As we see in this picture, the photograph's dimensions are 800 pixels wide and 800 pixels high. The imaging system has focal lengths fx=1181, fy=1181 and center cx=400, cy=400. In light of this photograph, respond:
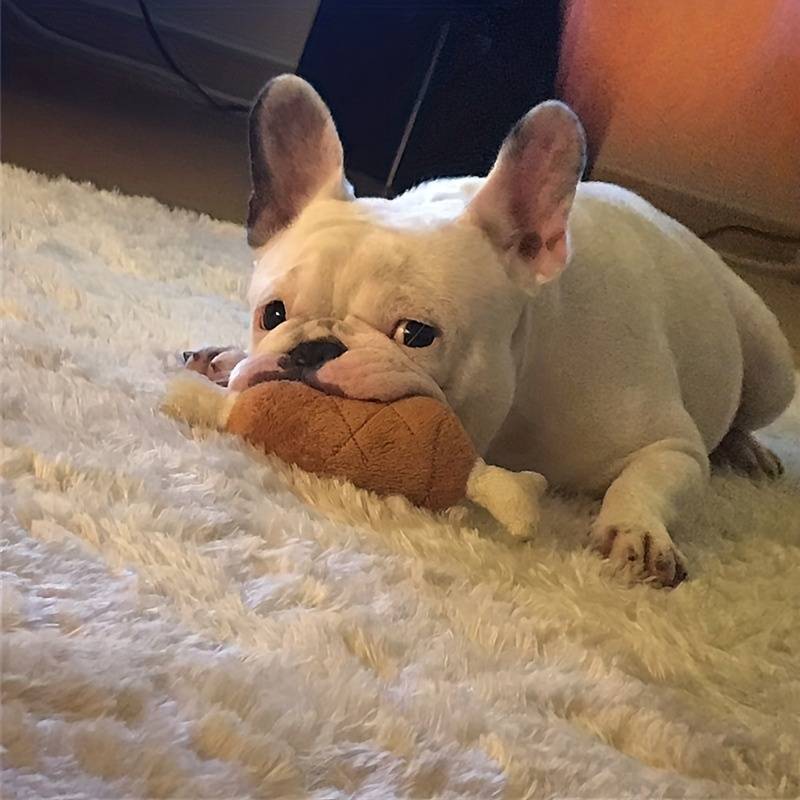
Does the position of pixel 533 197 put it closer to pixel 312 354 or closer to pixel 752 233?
pixel 312 354

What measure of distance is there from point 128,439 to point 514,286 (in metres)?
0.41

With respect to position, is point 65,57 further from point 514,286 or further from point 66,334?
point 514,286

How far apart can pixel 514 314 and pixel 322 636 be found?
480 millimetres

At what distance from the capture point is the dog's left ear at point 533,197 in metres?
1.17

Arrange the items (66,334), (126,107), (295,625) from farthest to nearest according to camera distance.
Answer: (126,107) → (66,334) → (295,625)

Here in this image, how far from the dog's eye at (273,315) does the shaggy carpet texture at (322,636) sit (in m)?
0.13

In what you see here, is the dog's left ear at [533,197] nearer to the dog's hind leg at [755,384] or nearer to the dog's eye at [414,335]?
the dog's eye at [414,335]

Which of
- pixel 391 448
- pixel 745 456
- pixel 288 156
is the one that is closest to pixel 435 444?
pixel 391 448


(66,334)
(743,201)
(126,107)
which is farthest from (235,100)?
(66,334)

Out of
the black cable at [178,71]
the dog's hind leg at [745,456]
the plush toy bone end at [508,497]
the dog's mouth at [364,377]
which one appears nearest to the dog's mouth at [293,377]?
the dog's mouth at [364,377]

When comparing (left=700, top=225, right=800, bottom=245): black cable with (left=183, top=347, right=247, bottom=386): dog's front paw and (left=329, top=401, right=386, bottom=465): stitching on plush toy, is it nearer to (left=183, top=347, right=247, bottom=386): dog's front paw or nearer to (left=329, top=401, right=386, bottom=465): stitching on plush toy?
(left=183, top=347, right=247, bottom=386): dog's front paw

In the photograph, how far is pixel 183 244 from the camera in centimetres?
208

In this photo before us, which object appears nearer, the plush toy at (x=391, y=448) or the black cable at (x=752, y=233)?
the plush toy at (x=391, y=448)

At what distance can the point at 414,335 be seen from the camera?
1114 mm
